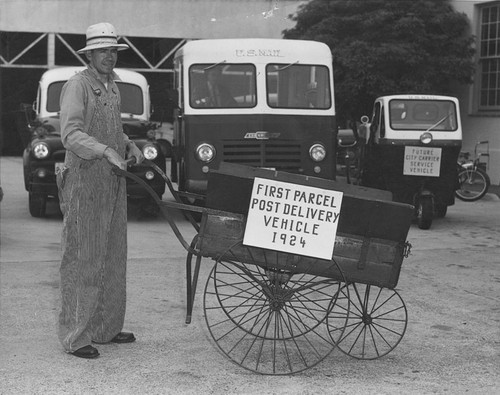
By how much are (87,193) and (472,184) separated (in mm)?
12253

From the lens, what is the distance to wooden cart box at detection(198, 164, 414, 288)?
5.50 metres

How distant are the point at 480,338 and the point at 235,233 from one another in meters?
2.04

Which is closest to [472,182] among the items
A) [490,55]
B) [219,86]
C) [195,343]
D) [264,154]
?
[490,55]

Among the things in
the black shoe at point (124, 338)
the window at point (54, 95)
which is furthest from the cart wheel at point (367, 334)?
the window at point (54, 95)

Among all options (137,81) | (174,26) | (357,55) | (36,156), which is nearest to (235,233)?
(36,156)

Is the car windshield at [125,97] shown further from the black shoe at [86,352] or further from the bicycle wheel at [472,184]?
the black shoe at [86,352]

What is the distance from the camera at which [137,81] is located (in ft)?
48.2

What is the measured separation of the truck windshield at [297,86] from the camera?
12820 millimetres

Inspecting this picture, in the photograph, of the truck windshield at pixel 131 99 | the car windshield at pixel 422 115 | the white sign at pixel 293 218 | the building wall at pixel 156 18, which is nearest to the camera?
the white sign at pixel 293 218

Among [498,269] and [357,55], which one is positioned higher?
[357,55]

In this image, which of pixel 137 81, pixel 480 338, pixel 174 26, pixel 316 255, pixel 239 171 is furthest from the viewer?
pixel 174 26

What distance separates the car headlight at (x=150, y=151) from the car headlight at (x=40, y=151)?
126cm

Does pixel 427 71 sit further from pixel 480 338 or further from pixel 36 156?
pixel 480 338

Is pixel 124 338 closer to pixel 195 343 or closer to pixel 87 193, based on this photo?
pixel 195 343
